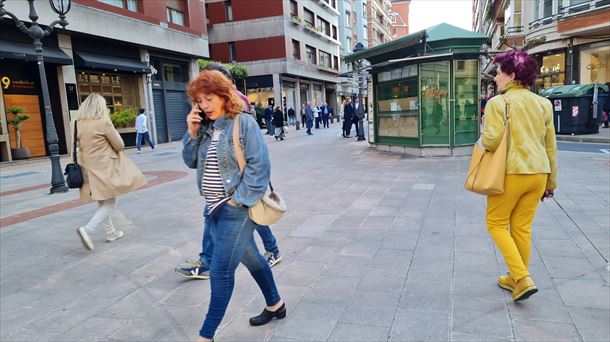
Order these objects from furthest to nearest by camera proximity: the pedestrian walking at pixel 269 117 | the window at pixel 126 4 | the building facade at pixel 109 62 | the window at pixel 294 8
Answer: the window at pixel 294 8 → the pedestrian walking at pixel 269 117 → the window at pixel 126 4 → the building facade at pixel 109 62

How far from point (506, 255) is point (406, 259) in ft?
3.99

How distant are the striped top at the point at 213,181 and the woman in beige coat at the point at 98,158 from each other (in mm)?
3121

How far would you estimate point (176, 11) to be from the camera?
24.9 metres

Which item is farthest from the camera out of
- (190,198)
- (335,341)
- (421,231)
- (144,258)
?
(190,198)

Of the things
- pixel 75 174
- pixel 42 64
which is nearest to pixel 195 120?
pixel 75 174

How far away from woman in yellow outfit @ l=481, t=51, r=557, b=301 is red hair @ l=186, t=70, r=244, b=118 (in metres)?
1.82

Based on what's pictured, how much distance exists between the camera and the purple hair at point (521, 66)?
3.16 metres

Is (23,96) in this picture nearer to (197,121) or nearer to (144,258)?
(144,258)

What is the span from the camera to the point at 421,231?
5246mm

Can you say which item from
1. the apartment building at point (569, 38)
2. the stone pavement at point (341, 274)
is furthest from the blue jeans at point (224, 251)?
the apartment building at point (569, 38)

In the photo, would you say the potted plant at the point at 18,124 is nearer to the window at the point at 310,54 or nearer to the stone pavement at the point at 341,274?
the stone pavement at the point at 341,274

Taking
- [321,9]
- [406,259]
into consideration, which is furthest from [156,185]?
[321,9]

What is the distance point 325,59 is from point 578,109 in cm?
3394

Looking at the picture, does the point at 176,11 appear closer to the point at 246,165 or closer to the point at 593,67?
the point at 593,67
